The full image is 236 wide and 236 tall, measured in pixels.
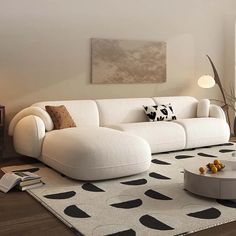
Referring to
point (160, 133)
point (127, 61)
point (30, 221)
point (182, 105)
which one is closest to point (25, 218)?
point (30, 221)

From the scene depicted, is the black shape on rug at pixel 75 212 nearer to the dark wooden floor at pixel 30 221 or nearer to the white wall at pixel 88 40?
the dark wooden floor at pixel 30 221

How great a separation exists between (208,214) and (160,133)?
7.20 ft

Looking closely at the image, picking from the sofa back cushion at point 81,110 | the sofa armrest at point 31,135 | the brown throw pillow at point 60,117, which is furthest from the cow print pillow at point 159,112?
the sofa armrest at point 31,135

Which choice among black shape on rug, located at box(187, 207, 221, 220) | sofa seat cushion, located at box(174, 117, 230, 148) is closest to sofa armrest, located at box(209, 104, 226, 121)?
sofa seat cushion, located at box(174, 117, 230, 148)

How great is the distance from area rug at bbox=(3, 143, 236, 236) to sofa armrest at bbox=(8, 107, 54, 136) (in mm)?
709

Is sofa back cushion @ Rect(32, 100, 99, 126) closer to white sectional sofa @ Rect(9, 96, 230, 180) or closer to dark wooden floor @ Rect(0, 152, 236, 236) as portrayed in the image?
white sectional sofa @ Rect(9, 96, 230, 180)

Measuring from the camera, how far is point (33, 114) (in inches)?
182

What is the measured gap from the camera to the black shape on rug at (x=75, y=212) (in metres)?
2.81

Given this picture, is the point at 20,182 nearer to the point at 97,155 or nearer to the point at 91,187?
the point at 91,187

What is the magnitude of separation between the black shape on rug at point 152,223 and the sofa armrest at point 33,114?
2196mm

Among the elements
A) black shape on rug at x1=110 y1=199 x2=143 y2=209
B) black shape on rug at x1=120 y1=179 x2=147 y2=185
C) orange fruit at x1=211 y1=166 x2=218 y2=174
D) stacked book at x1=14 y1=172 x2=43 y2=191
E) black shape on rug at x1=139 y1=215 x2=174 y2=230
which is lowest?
black shape on rug at x1=139 y1=215 x2=174 y2=230

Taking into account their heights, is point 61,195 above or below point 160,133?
below

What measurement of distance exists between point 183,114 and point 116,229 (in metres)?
3.65

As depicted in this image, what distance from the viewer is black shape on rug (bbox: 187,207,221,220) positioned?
279cm
